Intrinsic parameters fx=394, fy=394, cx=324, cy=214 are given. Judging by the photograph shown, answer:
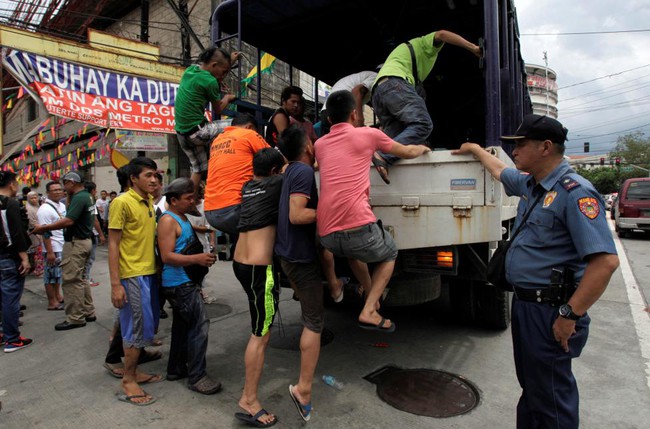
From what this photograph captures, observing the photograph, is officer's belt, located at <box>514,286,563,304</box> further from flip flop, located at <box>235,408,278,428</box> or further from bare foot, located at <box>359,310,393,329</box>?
flip flop, located at <box>235,408,278,428</box>

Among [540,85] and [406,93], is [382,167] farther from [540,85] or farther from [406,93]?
[540,85]

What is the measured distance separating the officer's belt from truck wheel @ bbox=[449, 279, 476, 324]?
2198 mm

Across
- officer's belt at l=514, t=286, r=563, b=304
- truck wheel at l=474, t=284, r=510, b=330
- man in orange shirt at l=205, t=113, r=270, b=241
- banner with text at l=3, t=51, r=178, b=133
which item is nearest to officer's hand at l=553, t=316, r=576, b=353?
officer's belt at l=514, t=286, r=563, b=304

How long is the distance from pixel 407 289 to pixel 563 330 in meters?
1.64

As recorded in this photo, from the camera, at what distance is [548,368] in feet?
6.12

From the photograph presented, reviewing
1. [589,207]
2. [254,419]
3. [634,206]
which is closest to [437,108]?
[589,207]

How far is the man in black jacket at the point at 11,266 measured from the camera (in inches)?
162

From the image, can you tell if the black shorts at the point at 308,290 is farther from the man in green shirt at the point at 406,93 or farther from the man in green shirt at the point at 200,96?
the man in green shirt at the point at 200,96

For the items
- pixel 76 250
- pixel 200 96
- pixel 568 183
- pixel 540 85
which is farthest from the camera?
pixel 540 85

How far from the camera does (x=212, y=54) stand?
3648mm

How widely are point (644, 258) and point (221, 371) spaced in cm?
1038

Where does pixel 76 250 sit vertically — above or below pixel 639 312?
above

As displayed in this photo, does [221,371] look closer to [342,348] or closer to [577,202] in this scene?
[342,348]

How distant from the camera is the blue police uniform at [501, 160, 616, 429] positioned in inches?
70.2
